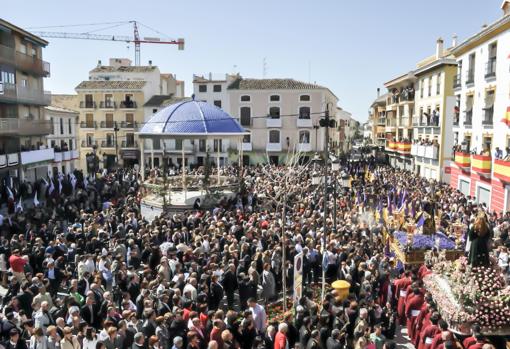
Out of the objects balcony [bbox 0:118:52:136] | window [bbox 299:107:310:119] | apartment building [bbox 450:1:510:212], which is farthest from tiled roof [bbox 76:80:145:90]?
apartment building [bbox 450:1:510:212]

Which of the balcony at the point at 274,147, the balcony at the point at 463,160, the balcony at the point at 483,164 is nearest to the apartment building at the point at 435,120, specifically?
the balcony at the point at 463,160

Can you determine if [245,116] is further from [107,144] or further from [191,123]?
Result: [191,123]

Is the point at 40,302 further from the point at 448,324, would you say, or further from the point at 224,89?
the point at 224,89

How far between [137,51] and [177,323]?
271 ft

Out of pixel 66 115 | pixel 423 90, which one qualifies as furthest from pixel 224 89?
pixel 423 90

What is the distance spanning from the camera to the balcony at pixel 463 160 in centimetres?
2623

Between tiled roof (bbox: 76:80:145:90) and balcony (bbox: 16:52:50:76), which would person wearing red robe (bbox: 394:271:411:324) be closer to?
balcony (bbox: 16:52:50:76)

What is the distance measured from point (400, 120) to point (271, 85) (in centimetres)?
1328

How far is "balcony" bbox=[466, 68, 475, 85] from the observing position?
26844 millimetres

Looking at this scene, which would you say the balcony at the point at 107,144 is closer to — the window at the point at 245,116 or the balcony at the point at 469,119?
the window at the point at 245,116

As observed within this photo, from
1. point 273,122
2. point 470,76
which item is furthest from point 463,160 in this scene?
point 273,122

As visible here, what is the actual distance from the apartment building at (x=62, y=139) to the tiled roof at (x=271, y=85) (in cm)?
1594

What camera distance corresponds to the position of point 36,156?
1213 inches

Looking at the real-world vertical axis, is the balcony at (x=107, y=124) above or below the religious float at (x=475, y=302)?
above
